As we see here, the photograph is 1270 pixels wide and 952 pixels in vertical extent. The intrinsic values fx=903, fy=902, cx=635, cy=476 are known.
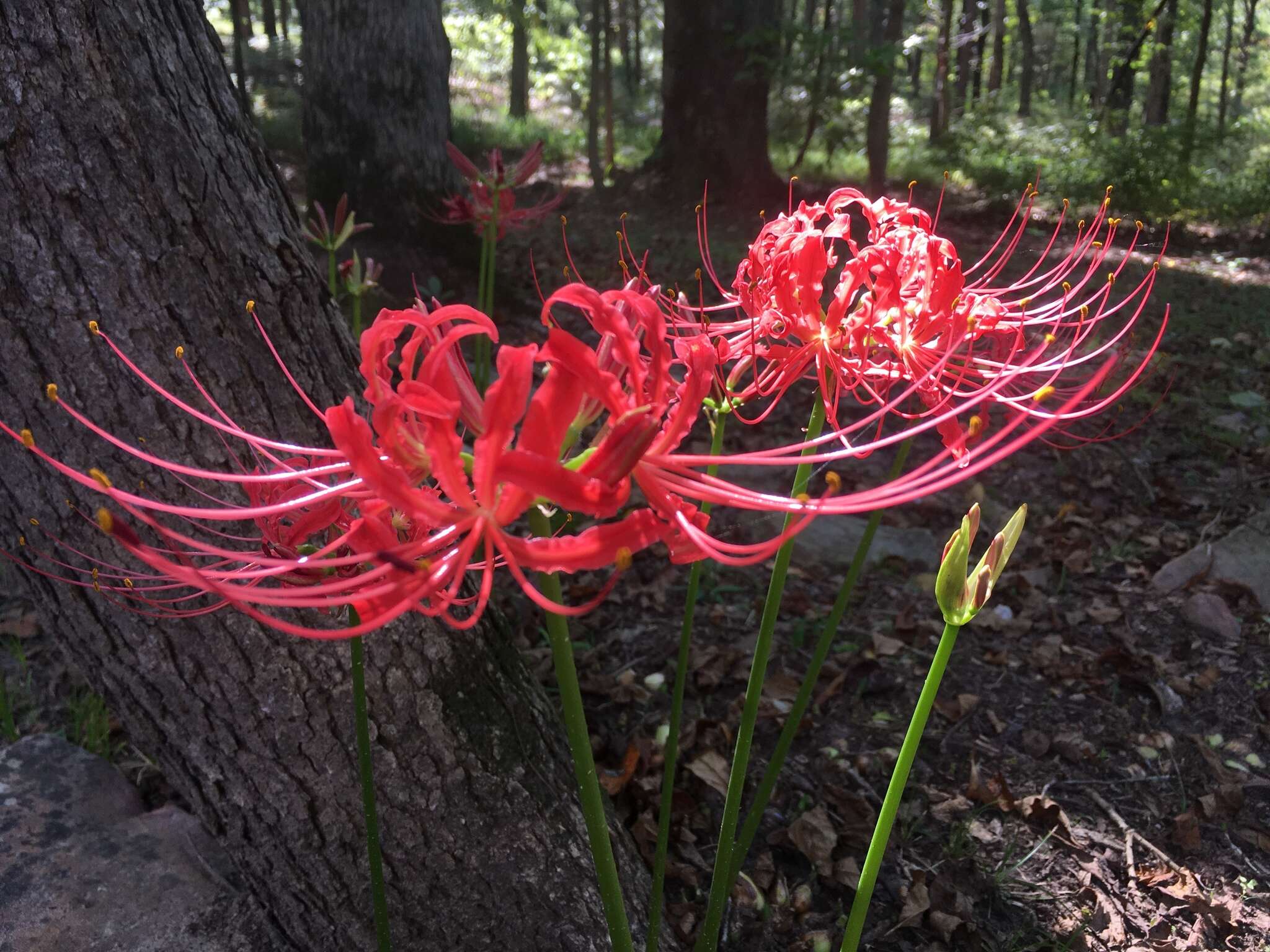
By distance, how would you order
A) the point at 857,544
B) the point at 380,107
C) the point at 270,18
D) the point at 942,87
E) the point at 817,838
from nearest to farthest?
1. the point at 817,838
2. the point at 857,544
3. the point at 380,107
4. the point at 942,87
5. the point at 270,18

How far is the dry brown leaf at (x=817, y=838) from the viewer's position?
1995mm

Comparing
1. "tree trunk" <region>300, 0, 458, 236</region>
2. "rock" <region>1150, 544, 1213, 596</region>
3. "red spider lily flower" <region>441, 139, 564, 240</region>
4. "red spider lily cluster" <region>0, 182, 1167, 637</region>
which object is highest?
"tree trunk" <region>300, 0, 458, 236</region>

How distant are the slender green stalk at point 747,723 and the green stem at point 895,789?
0.20 meters

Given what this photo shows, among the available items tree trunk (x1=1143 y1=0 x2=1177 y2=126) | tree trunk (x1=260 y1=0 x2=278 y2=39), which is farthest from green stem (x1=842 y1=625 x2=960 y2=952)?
tree trunk (x1=260 y1=0 x2=278 y2=39)

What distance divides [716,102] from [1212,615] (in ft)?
19.6

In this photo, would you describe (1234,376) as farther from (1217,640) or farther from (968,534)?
(968,534)

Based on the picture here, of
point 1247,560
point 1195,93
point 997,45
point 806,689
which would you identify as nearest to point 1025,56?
point 997,45

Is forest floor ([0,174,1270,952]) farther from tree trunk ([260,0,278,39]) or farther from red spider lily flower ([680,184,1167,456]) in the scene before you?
tree trunk ([260,0,278,39])

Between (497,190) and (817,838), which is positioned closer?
(817,838)

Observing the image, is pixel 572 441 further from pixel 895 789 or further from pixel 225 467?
pixel 225 467

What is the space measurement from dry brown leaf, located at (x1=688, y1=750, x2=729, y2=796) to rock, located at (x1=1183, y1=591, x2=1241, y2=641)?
180 centimetres

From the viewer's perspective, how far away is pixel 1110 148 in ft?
30.0

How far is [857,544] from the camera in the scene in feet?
11.3

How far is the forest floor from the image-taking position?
197 cm
